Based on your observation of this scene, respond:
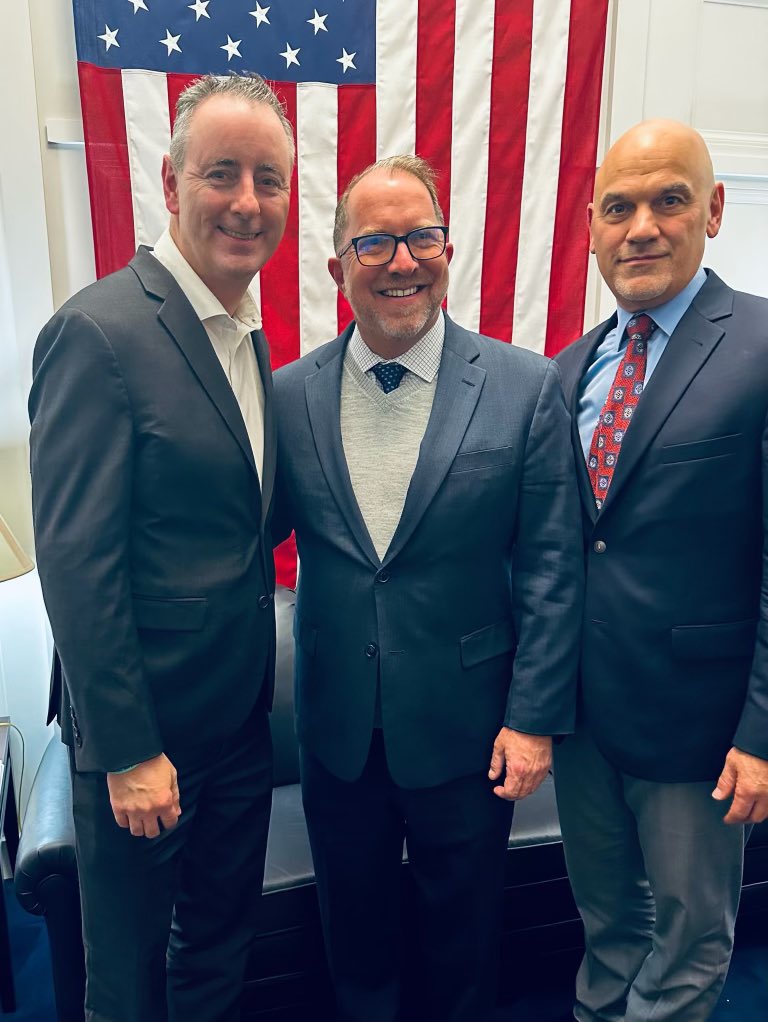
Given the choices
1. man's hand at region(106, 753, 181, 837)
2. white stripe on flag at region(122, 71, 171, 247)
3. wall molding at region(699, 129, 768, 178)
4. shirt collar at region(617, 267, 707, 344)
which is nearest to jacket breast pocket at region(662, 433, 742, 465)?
shirt collar at region(617, 267, 707, 344)

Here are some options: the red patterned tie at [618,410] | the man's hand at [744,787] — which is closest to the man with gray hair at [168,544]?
the red patterned tie at [618,410]

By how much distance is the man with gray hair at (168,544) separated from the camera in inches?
45.7

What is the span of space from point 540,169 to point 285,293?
95cm

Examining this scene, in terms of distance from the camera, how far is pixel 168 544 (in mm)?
1253

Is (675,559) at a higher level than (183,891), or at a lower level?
higher

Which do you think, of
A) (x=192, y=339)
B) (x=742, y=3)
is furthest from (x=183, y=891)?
(x=742, y=3)

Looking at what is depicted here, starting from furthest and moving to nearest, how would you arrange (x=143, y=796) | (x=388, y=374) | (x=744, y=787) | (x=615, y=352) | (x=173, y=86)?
(x=173, y=86) < (x=615, y=352) < (x=388, y=374) < (x=744, y=787) < (x=143, y=796)

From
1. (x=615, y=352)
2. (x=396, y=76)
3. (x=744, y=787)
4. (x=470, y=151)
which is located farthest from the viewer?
(x=470, y=151)

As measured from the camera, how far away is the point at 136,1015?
1354mm

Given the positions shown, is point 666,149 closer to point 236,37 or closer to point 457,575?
point 457,575

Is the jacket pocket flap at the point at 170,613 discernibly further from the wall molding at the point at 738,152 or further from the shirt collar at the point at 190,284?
the wall molding at the point at 738,152

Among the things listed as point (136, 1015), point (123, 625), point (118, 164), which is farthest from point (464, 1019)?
point (118, 164)

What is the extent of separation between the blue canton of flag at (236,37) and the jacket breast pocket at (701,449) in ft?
5.54

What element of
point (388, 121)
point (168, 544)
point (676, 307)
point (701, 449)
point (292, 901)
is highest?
point (388, 121)
